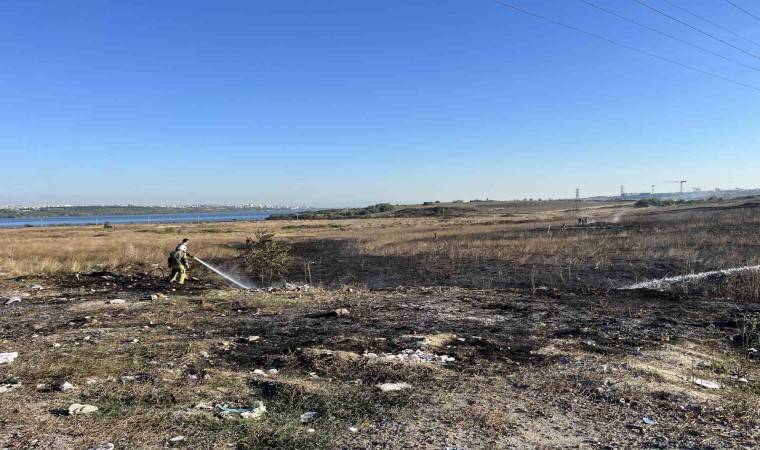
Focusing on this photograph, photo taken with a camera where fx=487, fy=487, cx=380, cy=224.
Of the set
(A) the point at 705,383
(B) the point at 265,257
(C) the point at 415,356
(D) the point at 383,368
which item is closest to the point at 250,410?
(D) the point at 383,368

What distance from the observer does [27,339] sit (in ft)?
25.8

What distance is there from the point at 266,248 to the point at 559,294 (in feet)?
40.2

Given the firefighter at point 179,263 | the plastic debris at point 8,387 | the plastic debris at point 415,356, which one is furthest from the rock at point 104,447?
the firefighter at point 179,263

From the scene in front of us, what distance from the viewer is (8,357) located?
6.64m

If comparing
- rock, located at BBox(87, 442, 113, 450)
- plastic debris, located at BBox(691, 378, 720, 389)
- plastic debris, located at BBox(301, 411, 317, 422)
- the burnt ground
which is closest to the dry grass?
the burnt ground

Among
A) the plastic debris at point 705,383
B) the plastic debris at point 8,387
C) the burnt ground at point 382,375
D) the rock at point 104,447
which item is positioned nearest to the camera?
the rock at point 104,447

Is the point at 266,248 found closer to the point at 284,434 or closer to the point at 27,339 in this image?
the point at 27,339

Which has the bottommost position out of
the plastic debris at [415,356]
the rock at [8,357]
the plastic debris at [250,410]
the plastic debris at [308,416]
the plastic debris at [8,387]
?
the plastic debris at [415,356]

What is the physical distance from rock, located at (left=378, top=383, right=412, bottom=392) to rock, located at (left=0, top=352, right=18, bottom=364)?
5042 mm

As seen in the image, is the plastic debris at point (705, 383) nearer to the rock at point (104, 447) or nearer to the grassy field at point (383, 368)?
the grassy field at point (383, 368)

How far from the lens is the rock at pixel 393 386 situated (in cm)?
553

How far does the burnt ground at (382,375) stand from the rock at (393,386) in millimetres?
119

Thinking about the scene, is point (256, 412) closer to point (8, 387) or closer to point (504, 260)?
point (8, 387)

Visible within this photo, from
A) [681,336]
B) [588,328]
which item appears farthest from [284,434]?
[681,336]
